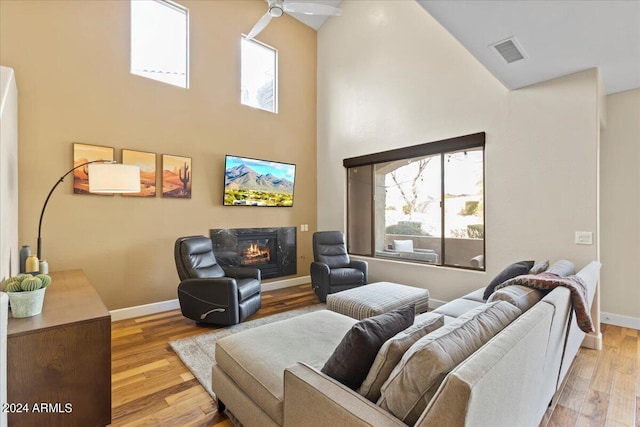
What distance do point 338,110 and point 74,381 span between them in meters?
5.17

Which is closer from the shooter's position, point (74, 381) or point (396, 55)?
point (74, 381)

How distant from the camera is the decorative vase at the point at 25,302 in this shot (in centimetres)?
167

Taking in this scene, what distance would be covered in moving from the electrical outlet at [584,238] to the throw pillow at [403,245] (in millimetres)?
2041

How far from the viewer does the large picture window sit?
399 centimetres

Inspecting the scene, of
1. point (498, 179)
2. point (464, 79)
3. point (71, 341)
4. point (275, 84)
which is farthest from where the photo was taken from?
point (275, 84)

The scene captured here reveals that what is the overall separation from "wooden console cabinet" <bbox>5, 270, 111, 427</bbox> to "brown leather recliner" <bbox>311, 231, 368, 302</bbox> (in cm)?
291

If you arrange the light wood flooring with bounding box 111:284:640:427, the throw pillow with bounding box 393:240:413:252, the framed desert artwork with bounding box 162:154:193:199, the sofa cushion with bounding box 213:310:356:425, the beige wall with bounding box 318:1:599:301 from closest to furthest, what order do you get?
the sofa cushion with bounding box 213:310:356:425 < the light wood flooring with bounding box 111:284:640:427 < the beige wall with bounding box 318:1:599:301 < the framed desert artwork with bounding box 162:154:193:199 < the throw pillow with bounding box 393:240:413:252

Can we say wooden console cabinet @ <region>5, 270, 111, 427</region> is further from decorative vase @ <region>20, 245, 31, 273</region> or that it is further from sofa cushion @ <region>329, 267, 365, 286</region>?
sofa cushion @ <region>329, 267, 365, 286</region>

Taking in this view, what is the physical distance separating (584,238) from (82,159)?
5519 mm

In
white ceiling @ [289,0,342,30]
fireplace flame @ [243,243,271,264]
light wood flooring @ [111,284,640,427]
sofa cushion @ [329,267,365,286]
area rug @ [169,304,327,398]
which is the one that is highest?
white ceiling @ [289,0,342,30]

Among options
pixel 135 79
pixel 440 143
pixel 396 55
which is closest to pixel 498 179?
pixel 440 143

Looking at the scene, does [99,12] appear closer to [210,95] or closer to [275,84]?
[210,95]

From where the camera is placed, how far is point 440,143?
4148 millimetres

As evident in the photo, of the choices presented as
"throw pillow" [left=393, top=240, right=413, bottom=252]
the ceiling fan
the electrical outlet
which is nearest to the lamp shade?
the ceiling fan
